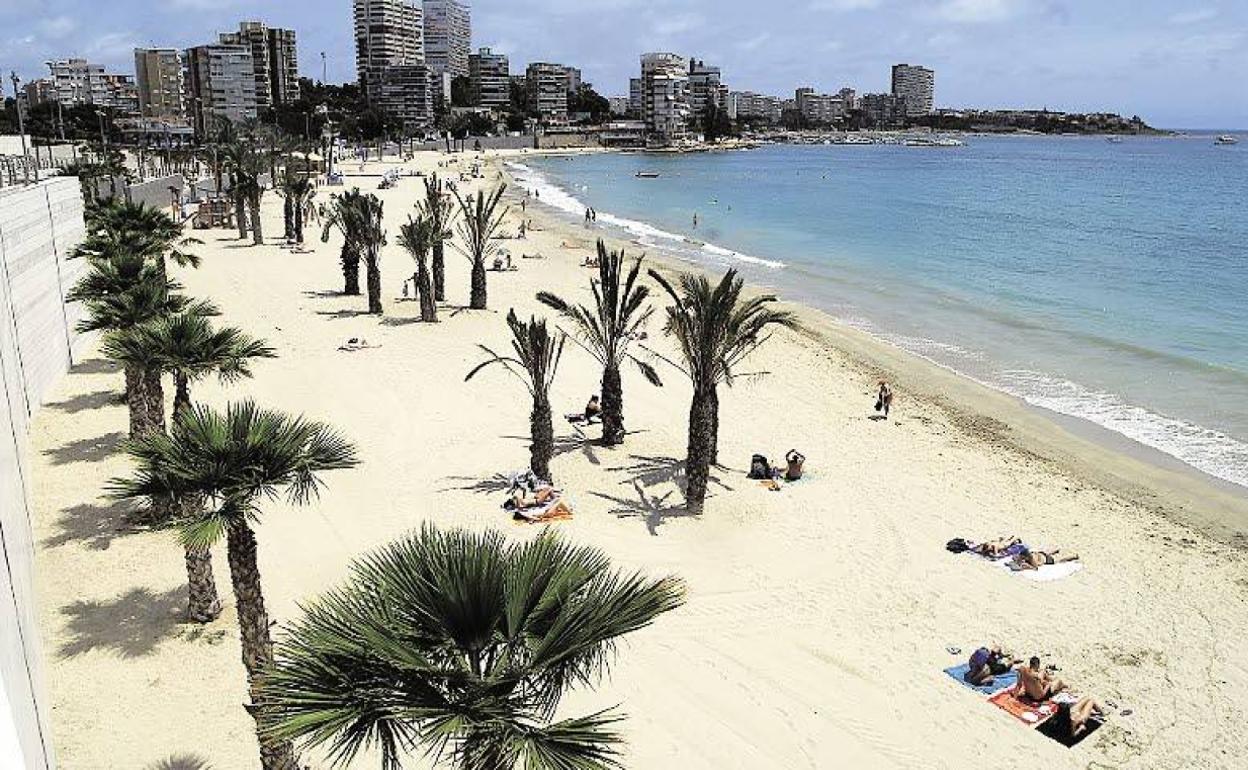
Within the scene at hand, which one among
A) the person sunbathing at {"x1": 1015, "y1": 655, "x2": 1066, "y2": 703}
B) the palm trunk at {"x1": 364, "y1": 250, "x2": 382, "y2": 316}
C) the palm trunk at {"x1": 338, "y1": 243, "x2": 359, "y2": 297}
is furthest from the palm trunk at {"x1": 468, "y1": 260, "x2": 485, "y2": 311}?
the person sunbathing at {"x1": 1015, "y1": 655, "x2": 1066, "y2": 703}

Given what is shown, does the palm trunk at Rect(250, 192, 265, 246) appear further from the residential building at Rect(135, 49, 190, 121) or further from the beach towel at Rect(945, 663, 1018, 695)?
the residential building at Rect(135, 49, 190, 121)

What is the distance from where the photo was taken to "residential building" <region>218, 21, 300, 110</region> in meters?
181

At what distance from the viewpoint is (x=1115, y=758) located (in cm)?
864

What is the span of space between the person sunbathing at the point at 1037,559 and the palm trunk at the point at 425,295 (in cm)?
1674

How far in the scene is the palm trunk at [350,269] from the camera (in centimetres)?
2794

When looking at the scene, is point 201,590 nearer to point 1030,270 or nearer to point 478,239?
point 478,239

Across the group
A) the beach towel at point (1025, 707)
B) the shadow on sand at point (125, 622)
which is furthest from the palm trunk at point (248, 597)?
the beach towel at point (1025, 707)

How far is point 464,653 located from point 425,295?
2082 centimetres

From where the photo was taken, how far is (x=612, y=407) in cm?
1581

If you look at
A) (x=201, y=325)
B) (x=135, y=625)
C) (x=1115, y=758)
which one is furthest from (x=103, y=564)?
(x=1115, y=758)

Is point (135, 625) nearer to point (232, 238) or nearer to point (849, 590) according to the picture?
point (849, 590)

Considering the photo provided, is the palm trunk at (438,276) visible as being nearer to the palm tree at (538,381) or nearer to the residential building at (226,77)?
the palm tree at (538,381)

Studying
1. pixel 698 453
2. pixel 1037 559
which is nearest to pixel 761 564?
pixel 698 453

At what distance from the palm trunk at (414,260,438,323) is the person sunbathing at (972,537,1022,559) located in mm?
16233
